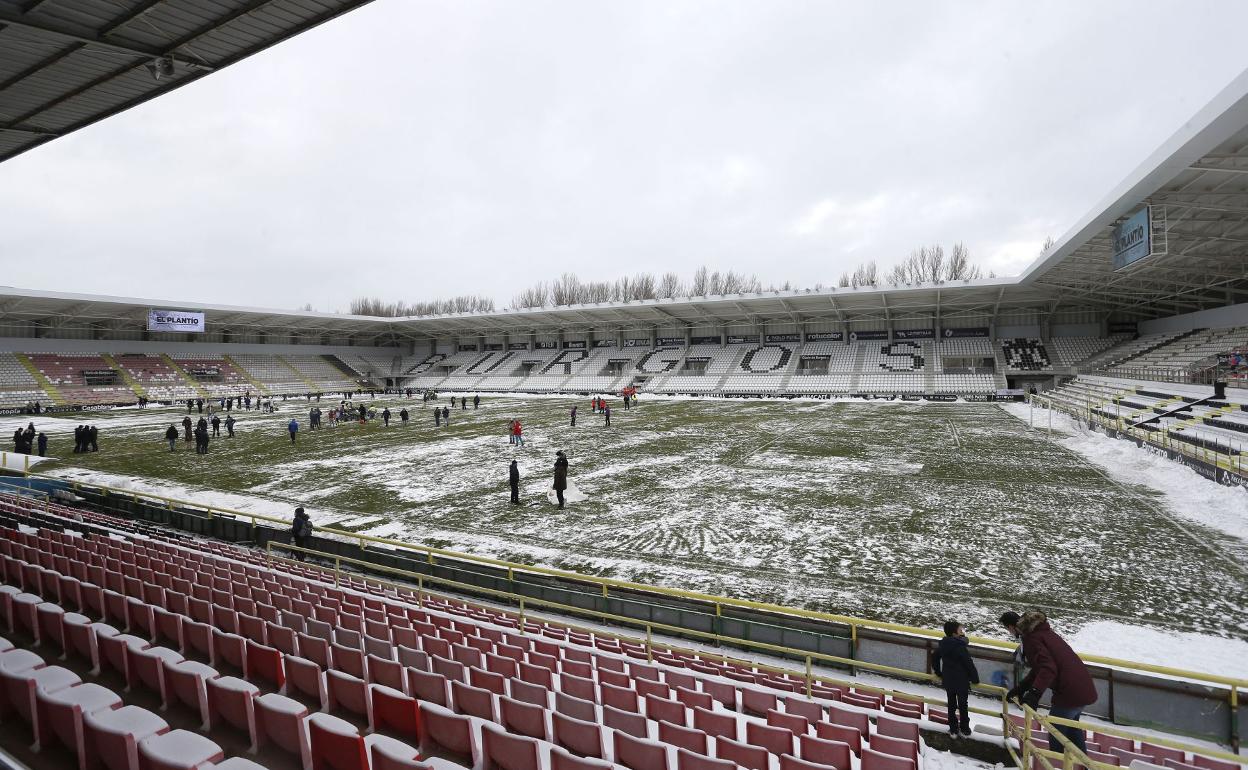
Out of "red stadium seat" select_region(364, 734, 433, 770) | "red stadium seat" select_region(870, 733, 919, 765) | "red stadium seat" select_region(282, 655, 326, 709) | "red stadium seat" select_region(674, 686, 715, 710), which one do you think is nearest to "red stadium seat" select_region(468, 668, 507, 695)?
"red stadium seat" select_region(282, 655, 326, 709)

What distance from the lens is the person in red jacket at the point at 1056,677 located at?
4.23 m

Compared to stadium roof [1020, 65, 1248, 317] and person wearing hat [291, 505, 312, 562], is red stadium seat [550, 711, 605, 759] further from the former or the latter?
stadium roof [1020, 65, 1248, 317]

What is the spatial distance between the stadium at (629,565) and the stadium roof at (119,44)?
50 mm

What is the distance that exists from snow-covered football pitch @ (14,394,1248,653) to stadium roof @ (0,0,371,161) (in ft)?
29.7

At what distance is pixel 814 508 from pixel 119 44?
15078 millimetres

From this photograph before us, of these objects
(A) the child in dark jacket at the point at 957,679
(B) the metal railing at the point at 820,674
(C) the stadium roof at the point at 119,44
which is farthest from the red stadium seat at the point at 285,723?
(C) the stadium roof at the point at 119,44

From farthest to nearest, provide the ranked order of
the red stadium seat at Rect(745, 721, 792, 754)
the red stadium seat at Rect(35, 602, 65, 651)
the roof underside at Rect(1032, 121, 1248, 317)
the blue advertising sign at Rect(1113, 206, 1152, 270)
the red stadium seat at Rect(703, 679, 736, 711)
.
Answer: the blue advertising sign at Rect(1113, 206, 1152, 270)
the roof underside at Rect(1032, 121, 1248, 317)
the red stadium seat at Rect(703, 679, 736, 711)
the red stadium seat at Rect(35, 602, 65, 651)
the red stadium seat at Rect(745, 721, 792, 754)

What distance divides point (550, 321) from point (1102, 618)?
193 feet

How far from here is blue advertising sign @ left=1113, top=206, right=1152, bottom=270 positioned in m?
20.2

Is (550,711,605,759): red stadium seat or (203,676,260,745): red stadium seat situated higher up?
(203,676,260,745): red stadium seat

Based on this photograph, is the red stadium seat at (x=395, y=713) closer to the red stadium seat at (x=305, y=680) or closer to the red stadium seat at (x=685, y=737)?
the red stadium seat at (x=305, y=680)

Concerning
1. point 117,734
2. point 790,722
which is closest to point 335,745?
point 117,734

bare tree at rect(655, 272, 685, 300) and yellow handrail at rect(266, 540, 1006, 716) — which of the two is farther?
bare tree at rect(655, 272, 685, 300)

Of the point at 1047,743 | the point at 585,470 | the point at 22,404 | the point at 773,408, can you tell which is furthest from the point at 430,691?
the point at 22,404
